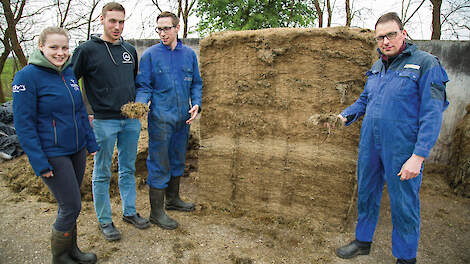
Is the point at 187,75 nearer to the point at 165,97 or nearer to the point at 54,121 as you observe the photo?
the point at 165,97

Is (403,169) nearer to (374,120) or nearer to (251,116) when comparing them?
(374,120)

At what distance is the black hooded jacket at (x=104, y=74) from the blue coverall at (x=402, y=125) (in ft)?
6.77

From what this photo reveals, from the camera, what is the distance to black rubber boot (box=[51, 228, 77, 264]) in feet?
7.37

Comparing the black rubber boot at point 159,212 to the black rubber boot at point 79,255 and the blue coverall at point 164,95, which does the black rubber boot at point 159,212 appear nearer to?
the blue coverall at point 164,95

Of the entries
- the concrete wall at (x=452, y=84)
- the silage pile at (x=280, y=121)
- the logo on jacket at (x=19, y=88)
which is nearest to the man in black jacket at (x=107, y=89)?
the logo on jacket at (x=19, y=88)

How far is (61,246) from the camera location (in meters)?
2.28

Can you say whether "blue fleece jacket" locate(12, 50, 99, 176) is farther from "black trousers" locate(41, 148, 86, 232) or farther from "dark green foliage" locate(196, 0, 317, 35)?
"dark green foliage" locate(196, 0, 317, 35)

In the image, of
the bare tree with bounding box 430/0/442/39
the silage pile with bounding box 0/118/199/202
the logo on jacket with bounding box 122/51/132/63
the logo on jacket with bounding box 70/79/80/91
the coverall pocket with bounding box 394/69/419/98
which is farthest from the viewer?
the bare tree with bounding box 430/0/442/39

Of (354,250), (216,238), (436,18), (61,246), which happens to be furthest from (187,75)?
(436,18)

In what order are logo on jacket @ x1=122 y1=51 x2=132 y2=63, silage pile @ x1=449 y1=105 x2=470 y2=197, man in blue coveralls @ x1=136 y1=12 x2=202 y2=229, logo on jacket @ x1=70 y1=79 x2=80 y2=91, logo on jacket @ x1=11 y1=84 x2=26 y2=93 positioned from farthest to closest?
silage pile @ x1=449 y1=105 x2=470 y2=197, man in blue coveralls @ x1=136 y1=12 x2=202 y2=229, logo on jacket @ x1=122 y1=51 x2=132 y2=63, logo on jacket @ x1=70 y1=79 x2=80 y2=91, logo on jacket @ x1=11 y1=84 x2=26 y2=93

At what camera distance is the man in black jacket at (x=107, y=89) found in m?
2.61

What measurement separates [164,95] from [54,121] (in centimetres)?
104

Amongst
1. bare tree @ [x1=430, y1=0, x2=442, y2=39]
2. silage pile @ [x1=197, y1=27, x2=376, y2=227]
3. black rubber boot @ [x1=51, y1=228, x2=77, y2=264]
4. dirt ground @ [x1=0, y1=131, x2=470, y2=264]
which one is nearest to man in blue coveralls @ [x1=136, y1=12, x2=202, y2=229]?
dirt ground @ [x1=0, y1=131, x2=470, y2=264]

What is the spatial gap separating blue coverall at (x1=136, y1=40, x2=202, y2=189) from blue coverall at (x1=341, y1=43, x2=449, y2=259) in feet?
5.37
